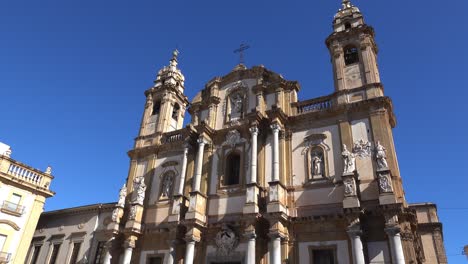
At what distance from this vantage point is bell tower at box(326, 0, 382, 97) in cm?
1897

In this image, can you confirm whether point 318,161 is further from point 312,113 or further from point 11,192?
point 11,192

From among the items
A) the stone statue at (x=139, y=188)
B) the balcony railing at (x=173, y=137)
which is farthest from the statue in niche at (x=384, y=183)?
the stone statue at (x=139, y=188)

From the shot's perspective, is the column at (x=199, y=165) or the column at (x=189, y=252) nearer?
the column at (x=189, y=252)

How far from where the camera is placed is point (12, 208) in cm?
2392

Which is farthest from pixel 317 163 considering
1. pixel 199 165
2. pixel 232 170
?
pixel 199 165

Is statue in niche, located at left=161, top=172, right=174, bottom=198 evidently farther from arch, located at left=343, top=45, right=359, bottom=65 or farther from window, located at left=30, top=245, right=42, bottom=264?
arch, located at left=343, top=45, right=359, bottom=65

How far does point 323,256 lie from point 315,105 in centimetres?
803

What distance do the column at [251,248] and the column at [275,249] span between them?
2.82 feet

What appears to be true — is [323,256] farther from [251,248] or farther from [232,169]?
[232,169]

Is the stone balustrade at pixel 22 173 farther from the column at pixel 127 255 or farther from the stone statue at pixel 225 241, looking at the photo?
the stone statue at pixel 225 241

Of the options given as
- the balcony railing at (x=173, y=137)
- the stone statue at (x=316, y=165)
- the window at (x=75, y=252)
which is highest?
the balcony railing at (x=173, y=137)

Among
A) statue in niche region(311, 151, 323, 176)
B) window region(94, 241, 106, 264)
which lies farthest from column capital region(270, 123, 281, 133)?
window region(94, 241, 106, 264)

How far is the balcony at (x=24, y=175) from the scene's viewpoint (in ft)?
79.2

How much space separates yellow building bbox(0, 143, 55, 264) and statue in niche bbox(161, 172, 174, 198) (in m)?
10.4
